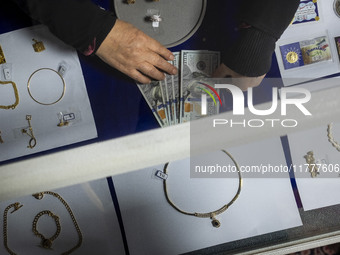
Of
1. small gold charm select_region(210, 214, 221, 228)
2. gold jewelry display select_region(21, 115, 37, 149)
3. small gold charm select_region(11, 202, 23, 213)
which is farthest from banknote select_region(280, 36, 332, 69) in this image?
small gold charm select_region(11, 202, 23, 213)

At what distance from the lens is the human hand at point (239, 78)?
91 cm

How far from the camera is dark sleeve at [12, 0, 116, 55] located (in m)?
0.81

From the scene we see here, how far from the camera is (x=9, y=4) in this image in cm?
94

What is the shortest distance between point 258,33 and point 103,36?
38 centimetres

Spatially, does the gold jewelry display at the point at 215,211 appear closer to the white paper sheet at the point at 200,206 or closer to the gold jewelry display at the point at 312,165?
the white paper sheet at the point at 200,206

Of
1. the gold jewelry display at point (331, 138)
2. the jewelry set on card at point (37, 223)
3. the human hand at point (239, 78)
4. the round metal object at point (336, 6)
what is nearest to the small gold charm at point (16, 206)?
the jewelry set on card at point (37, 223)

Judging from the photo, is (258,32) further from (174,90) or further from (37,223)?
(37,223)

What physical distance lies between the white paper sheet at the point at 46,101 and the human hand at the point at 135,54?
0.11 m

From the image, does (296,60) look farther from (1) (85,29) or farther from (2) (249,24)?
(1) (85,29)

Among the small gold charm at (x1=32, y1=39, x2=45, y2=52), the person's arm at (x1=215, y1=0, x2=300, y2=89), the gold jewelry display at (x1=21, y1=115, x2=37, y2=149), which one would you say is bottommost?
the gold jewelry display at (x1=21, y1=115, x2=37, y2=149)

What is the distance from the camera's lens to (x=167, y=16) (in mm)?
970

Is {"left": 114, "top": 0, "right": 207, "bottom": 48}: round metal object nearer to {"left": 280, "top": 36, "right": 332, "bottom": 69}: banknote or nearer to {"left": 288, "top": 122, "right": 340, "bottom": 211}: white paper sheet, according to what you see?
{"left": 280, "top": 36, "right": 332, "bottom": 69}: banknote

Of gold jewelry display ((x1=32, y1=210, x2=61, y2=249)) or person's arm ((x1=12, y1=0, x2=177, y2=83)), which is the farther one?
gold jewelry display ((x1=32, y1=210, x2=61, y2=249))

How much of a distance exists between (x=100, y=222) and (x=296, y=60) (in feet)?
2.32
